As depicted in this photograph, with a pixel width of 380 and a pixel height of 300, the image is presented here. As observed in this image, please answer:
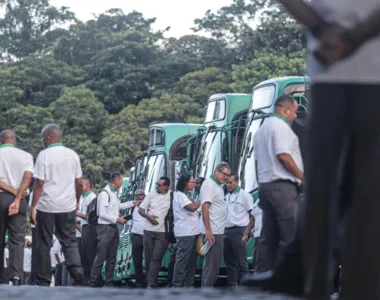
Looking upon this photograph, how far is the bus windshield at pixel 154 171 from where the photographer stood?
23.8m

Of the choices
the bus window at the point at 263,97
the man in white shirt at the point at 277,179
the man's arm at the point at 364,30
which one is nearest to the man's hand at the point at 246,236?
the bus window at the point at 263,97

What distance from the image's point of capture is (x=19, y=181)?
44.3ft

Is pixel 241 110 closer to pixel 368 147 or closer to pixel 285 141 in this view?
pixel 285 141

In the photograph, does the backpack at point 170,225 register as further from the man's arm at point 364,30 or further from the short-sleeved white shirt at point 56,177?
the man's arm at point 364,30

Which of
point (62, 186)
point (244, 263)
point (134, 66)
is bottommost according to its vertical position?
point (244, 263)

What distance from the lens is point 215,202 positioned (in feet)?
56.0

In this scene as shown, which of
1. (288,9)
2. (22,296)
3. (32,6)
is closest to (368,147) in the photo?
(288,9)

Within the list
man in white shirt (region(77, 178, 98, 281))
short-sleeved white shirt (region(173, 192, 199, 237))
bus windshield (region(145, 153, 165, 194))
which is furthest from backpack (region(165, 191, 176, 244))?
bus windshield (region(145, 153, 165, 194))

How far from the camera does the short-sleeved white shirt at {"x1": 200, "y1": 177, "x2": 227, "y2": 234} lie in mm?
16906

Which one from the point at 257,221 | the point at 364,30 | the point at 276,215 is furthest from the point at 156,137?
the point at 364,30

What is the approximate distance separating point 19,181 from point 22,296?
830 cm

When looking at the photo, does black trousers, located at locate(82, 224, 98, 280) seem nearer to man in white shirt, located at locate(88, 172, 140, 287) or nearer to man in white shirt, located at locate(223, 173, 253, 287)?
man in white shirt, located at locate(88, 172, 140, 287)

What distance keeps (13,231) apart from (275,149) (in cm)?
437

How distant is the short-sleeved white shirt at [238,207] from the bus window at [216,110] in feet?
10.8
